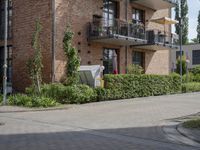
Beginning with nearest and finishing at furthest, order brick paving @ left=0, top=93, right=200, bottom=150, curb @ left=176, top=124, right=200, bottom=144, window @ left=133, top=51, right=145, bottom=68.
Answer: brick paving @ left=0, top=93, right=200, bottom=150, curb @ left=176, top=124, right=200, bottom=144, window @ left=133, top=51, right=145, bottom=68

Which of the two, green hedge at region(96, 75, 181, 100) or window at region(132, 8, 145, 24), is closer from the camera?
green hedge at region(96, 75, 181, 100)

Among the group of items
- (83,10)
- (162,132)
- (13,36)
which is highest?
(83,10)

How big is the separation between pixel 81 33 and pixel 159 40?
764 centimetres

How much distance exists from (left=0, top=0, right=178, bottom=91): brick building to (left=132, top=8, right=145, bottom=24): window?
0.10 meters

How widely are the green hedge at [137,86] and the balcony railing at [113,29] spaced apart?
3.28 metres

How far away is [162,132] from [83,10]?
53.5ft

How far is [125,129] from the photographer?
12125 millimetres

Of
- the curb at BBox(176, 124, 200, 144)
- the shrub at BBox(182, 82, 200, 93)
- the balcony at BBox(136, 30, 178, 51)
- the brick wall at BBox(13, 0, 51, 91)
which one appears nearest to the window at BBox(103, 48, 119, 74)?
the balcony at BBox(136, 30, 178, 51)

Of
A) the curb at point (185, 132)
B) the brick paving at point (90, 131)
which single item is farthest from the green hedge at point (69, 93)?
the curb at point (185, 132)

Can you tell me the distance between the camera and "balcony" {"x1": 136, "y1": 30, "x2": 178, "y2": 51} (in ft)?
99.5

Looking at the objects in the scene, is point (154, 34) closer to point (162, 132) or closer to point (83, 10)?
point (83, 10)

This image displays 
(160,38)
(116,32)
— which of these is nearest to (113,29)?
(116,32)

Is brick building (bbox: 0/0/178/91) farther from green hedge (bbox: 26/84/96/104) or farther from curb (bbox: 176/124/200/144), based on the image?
curb (bbox: 176/124/200/144)

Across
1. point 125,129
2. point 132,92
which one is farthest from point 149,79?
point 125,129
